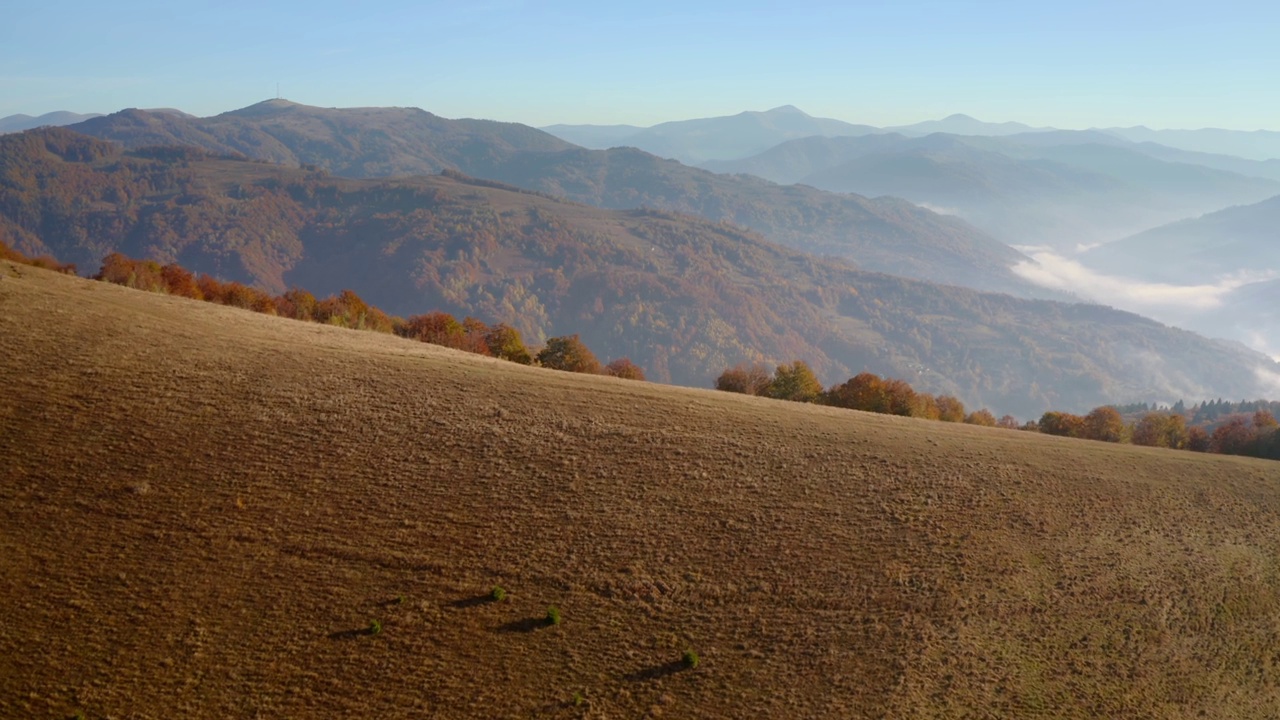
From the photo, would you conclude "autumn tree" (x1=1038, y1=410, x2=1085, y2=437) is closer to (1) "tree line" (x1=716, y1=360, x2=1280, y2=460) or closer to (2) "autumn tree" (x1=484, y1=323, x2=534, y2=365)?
(1) "tree line" (x1=716, y1=360, x2=1280, y2=460)

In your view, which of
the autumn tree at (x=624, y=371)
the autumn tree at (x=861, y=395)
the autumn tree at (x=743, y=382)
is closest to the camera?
the autumn tree at (x=861, y=395)

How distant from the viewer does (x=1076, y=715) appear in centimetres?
2897

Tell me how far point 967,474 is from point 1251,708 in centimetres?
1756

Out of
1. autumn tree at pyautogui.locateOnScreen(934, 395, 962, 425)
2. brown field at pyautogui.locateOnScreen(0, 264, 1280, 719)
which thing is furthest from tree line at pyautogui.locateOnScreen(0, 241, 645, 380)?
autumn tree at pyautogui.locateOnScreen(934, 395, 962, 425)

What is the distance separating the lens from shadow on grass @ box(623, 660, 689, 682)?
28.2 metres

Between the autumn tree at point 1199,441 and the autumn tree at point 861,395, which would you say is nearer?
the autumn tree at point 1199,441

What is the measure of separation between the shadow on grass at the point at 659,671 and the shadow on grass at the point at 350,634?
991 centimetres

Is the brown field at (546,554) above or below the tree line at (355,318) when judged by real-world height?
below

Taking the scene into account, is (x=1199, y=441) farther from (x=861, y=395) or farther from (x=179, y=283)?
(x=179, y=283)

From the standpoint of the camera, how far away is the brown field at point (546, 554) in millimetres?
27234

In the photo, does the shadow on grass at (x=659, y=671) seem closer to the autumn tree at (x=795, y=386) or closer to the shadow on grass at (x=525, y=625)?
the shadow on grass at (x=525, y=625)

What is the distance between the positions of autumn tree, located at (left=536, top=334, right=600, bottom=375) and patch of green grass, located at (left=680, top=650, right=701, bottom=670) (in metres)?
58.2

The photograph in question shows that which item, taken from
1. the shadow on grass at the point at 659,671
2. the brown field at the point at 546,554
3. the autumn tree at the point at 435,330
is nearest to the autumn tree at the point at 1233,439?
the brown field at the point at 546,554

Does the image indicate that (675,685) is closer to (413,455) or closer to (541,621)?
(541,621)
